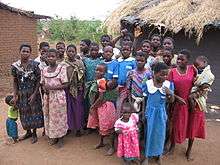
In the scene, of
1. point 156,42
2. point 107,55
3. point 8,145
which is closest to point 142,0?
point 156,42

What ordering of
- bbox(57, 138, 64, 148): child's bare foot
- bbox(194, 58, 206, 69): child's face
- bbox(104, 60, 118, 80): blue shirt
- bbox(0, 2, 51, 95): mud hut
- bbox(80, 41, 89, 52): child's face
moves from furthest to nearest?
bbox(0, 2, 51, 95): mud hut, bbox(80, 41, 89, 52): child's face, bbox(57, 138, 64, 148): child's bare foot, bbox(104, 60, 118, 80): blue shirt, bbox(194, 58, 206, 69): child's face

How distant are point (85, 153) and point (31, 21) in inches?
363

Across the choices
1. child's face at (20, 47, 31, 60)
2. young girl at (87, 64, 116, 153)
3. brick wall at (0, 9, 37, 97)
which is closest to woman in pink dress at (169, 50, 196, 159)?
young girl at (87, 64, 116, 153)

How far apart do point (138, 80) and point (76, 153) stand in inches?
59.6

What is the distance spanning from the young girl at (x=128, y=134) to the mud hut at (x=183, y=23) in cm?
388

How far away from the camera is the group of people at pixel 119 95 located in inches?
210

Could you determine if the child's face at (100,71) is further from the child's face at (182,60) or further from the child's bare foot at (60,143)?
the child's bare foot at (60,143)

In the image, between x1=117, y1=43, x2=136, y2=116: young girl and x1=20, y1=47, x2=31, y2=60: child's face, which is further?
x1=20, y1=47, x2=31, y2=60: child's face

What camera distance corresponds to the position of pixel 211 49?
30.6 ft

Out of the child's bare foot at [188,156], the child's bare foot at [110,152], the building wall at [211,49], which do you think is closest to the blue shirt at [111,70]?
the child's bare foot at [110,152]

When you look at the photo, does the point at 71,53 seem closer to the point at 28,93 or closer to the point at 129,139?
the point at 28,93

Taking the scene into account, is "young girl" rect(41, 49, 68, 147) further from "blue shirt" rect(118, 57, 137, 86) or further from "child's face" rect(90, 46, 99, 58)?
"blue shirt" rect(118, 57, 137, 86)

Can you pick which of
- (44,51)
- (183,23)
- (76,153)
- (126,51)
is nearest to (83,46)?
(44,51)

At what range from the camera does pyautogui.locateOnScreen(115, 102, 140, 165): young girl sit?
5.31 m
